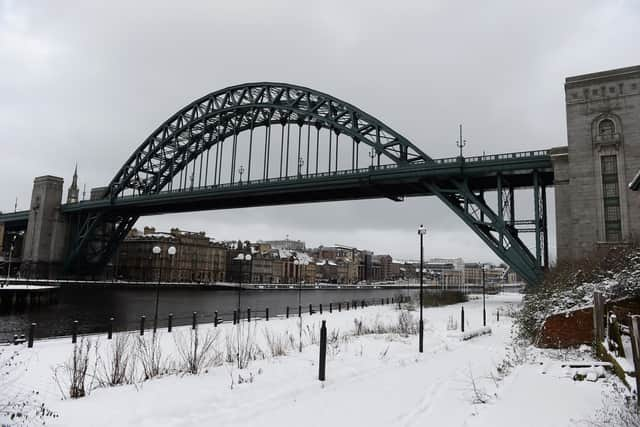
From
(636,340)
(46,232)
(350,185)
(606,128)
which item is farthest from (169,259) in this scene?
(636,340)

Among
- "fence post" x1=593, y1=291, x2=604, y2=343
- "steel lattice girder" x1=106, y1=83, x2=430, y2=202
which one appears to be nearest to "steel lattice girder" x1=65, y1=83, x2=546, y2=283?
"steel lattice girder" x1=106, y1=83, x2=430, y2=202

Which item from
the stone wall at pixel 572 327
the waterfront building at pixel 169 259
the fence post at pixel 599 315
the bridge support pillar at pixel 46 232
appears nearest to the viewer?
the fence post at pixel 599 315

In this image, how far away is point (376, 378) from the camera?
952cm

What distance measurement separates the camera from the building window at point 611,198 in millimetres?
29172

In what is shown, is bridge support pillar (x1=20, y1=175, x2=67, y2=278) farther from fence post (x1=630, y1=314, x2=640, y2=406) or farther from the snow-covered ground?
fence post (x1=630, y1=314, x2=640, y2=406)

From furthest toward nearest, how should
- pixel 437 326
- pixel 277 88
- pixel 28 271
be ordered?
pixel 28 271
pixel 277 88
pixel 437 326

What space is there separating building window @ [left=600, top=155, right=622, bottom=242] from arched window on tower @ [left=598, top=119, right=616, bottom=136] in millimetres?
1643

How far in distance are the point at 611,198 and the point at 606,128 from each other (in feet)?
15.9

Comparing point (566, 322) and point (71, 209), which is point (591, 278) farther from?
point (71, 209)

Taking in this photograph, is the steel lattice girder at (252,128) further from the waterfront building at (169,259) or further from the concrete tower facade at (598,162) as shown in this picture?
the waterfront building at (169,259)

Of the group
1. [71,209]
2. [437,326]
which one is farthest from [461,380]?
[71,209]

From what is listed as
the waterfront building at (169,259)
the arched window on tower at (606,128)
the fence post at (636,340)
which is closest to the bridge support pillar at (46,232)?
the waterfront building at (169,259)

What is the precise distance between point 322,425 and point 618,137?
31552 millimetres

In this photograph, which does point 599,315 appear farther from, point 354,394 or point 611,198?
point 611,198
